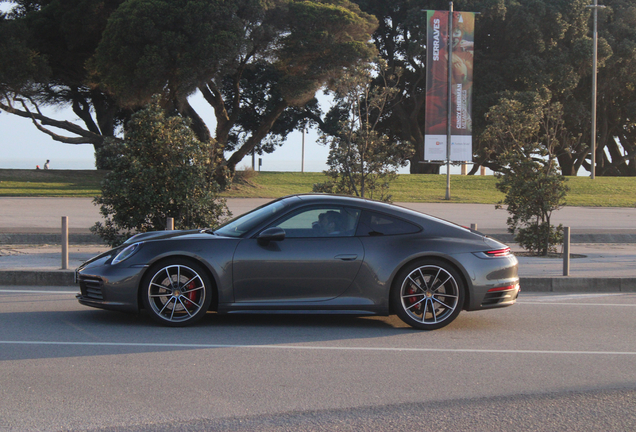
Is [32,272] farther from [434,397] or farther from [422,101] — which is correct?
[422,101]

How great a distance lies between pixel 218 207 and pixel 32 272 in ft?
11.6

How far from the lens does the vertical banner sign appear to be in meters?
33.2

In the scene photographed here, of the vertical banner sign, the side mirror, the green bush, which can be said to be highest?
the vertical banner sign

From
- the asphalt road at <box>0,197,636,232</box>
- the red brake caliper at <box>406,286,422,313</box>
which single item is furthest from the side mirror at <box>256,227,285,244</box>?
the asphalt road at <box>0,197,636,232</box>

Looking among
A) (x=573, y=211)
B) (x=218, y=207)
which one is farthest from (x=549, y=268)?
(x=573, y=211)

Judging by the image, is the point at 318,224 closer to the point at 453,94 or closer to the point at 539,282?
the point at 539,282

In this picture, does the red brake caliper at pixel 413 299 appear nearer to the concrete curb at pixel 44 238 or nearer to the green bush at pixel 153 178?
the green bush at pixel 153 178

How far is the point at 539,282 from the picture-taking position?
9562 millimetres

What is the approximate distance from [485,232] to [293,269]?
11.0 m

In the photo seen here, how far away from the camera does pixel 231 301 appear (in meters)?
6.50

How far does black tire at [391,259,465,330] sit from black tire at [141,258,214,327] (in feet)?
6.36

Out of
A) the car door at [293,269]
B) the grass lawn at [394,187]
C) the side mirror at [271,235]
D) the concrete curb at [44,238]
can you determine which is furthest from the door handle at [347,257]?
the grass lawn at [394,187]

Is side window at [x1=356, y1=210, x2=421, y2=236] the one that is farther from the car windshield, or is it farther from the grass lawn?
the grass lawn

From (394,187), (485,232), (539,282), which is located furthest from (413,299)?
(394,187)
